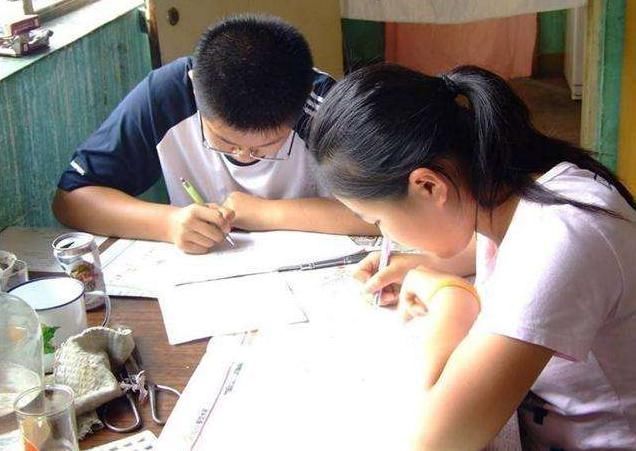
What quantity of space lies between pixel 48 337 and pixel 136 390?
5.9 inches

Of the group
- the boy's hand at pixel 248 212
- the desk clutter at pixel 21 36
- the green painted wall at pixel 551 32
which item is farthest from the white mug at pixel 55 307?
the green painted wall at pixel 551 32

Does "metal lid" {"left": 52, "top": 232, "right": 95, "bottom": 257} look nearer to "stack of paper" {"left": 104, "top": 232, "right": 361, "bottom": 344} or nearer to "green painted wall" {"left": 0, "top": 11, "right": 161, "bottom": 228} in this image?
"stack of paper" {"left": 104, "top": 232, "right": 361, "bottom": 344}

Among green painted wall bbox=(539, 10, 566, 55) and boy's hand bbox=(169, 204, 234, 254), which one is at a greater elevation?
boy's hand bbox=(169, 204, 234, 254)

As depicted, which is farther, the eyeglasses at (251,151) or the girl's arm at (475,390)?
the eyeglasses at (251,151)

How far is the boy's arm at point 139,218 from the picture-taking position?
145 cm

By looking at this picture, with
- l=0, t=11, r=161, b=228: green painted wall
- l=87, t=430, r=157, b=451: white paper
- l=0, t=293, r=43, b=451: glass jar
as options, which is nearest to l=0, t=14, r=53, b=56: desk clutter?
l=0, t=11, r=161, b=228: green painted wall

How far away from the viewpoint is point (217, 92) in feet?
4.60

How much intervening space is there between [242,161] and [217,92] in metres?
0.29

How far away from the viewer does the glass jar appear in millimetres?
1051

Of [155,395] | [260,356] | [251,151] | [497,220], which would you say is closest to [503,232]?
[497,220]

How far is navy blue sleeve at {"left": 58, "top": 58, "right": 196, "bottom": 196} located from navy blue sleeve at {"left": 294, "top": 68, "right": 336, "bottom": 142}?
0.81ft

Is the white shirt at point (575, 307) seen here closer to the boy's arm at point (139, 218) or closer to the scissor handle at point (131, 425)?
the scissor handle at point (131, 425)

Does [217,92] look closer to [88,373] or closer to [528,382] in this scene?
[88,373]

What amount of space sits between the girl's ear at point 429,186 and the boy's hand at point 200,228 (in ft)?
1.79
